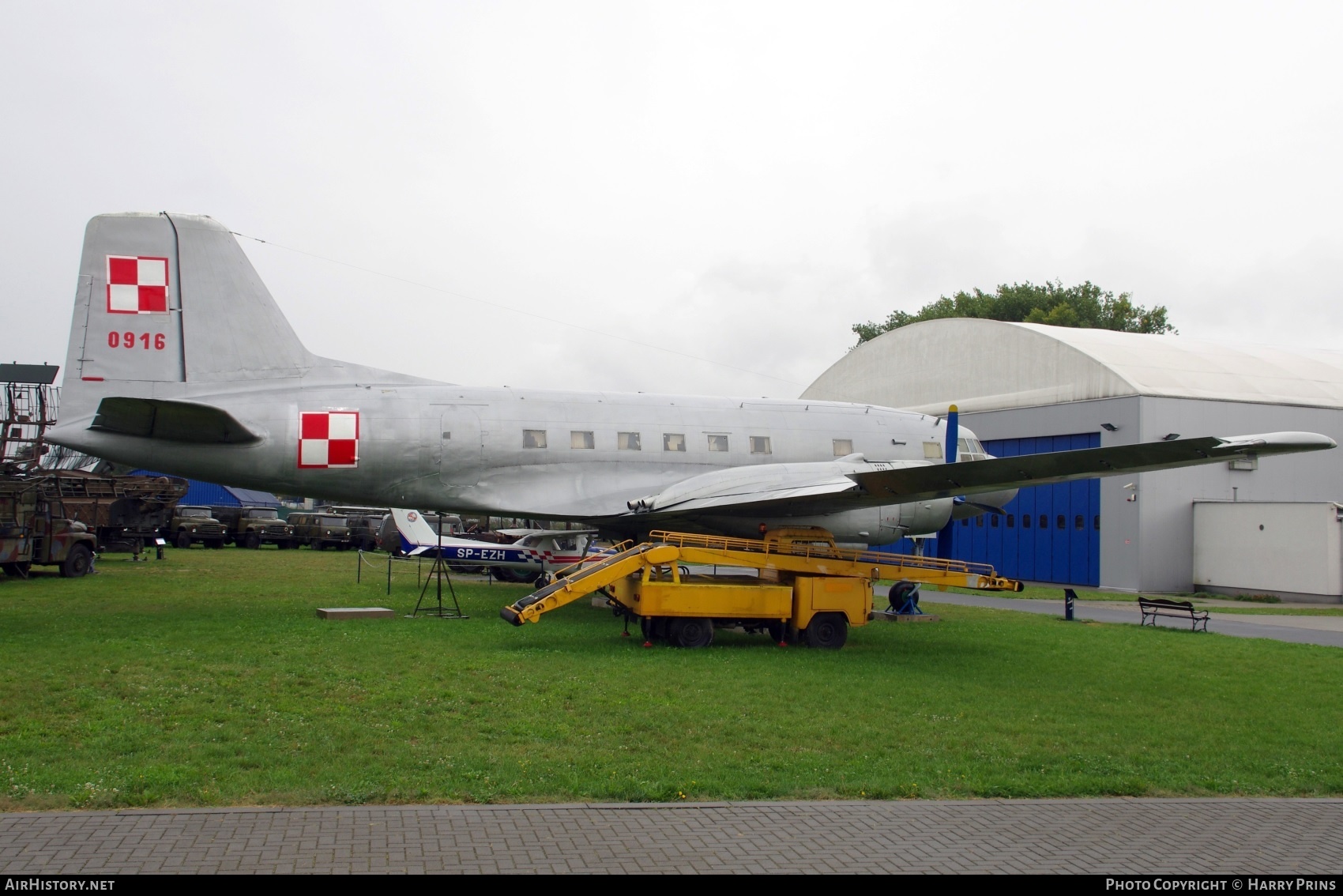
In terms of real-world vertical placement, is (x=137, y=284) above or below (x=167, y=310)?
above

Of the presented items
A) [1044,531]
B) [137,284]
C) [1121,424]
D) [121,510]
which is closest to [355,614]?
[137,284]

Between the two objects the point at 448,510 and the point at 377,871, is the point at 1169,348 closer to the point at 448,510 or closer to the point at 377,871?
the point at 448,510

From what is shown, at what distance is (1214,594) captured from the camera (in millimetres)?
31766

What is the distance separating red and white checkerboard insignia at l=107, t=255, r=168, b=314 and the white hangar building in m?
22.4

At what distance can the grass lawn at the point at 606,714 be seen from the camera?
7.93m

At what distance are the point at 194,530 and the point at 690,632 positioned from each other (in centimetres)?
3457

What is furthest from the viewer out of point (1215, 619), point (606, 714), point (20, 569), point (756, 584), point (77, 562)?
point (77, 562)

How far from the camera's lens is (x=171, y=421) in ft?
51.2

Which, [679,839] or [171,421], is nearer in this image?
[679,839]

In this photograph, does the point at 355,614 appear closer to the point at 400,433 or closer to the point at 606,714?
the point at 400,433

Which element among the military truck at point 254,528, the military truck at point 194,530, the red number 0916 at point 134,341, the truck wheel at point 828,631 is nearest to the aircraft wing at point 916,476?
the truck wheel at point 828,631

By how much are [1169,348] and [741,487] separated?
27552mm

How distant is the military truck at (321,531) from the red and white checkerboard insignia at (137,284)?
29.8m
